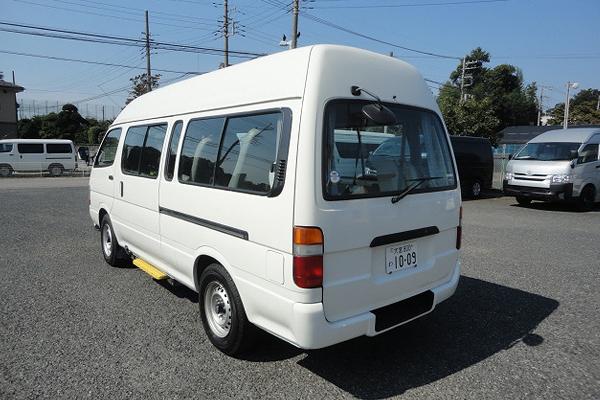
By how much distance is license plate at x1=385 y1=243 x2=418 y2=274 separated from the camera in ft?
9.53

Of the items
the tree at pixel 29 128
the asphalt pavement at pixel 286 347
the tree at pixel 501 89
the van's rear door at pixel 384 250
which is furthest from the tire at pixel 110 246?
the tree at pixel 501 89

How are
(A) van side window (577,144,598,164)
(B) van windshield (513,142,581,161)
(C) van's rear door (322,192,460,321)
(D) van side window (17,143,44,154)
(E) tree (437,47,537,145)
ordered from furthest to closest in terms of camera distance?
(E) tree (437,47,537,145), (D) van side window (17,143,44,154), (B) van windshield (513,142,581,161), (A) van side window (577,144,598,164), (C) van's rear door (322,192,460,321)

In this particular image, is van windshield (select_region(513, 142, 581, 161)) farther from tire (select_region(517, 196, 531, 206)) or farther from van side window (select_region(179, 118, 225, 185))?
van side window (select_region(179, 118, 225, 185))

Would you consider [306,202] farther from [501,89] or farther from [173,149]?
[501,89]

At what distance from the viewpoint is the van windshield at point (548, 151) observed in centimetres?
1116

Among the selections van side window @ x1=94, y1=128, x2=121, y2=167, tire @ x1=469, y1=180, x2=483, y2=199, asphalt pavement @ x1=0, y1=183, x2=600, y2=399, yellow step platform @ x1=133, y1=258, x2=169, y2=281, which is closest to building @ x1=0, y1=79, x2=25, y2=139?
asphalt pavement @ x1=0, y1=183, x2=600, y2=399

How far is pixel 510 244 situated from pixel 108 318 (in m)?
6.42

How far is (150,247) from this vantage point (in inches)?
170

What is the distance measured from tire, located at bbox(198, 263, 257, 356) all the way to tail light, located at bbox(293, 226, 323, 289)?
2.39 feet

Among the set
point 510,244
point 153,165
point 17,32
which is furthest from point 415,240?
point 17,32

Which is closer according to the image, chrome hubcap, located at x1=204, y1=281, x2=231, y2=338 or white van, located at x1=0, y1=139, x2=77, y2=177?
chrome hubcap, located at x1=204, y1=281, x2=231, y2=338

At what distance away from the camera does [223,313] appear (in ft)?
11.0

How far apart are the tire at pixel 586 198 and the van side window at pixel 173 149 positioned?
11311 mm

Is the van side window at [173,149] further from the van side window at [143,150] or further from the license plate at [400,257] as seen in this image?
the license plate at [400,257]
